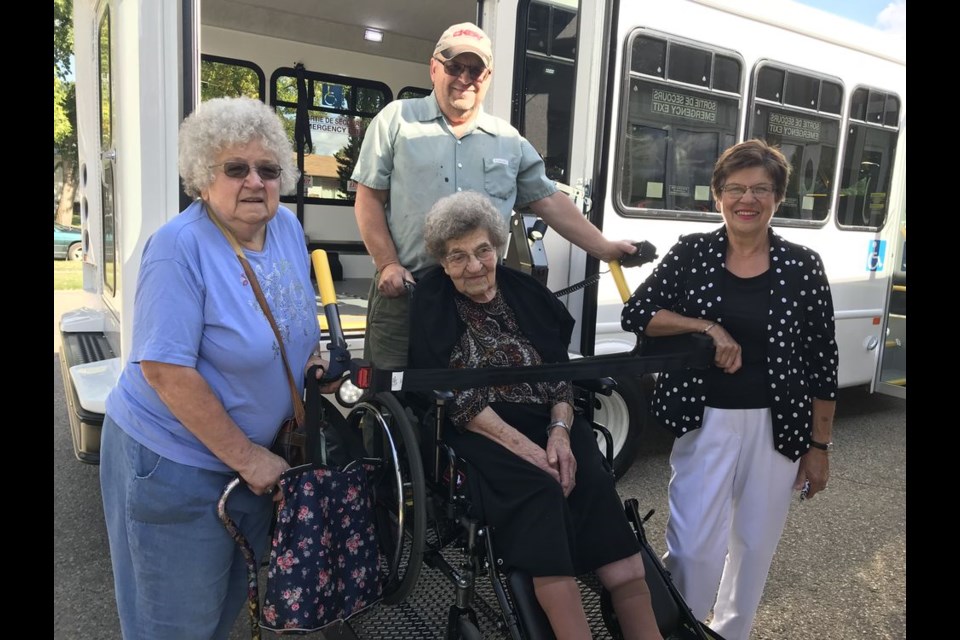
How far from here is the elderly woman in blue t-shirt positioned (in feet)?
5.32

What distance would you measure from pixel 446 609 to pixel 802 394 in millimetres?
1434

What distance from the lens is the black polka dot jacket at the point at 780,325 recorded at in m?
2.26

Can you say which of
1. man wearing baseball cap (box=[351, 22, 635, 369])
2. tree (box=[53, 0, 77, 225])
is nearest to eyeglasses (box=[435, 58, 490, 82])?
man wearing baseball cap (box=[351, 22, 635, 369])

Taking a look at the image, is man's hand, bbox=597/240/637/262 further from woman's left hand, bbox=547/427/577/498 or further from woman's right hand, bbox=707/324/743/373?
woman's left hand, bbox=547/427/577/498

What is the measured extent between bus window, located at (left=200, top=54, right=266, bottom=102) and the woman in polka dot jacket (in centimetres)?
509

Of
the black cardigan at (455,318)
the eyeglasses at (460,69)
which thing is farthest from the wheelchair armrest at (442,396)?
the eyeglasses at (460,69)

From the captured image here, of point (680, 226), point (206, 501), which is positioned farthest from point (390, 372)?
point (680, 226)

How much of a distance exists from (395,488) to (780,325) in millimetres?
1310

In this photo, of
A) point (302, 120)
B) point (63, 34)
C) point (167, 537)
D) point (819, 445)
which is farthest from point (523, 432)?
point (63, 34)

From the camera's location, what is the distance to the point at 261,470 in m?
1.74

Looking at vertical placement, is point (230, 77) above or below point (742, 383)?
above

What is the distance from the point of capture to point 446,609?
254 cm

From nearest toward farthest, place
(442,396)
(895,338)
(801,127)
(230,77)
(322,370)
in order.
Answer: (322,370)
(442,396)
(801,127)
(895,338)
(230,77)

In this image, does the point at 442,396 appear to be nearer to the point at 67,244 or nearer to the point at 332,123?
the point at 332,123
